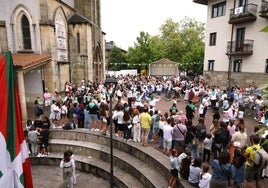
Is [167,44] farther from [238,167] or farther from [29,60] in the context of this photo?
[238,167]

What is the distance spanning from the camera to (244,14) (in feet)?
74.7

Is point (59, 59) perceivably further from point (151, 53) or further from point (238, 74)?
point (151, 53)

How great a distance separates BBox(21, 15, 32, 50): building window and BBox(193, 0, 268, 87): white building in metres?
20.4

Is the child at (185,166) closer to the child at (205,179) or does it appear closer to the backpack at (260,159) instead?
the child at (205,179)

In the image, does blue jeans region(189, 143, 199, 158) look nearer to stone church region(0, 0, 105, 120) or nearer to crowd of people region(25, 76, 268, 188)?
crowd of people region(25, 76, 268, 188)

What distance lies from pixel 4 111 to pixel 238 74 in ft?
84.6

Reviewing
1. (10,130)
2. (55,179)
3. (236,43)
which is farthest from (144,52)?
(10,130)

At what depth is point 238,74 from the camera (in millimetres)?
24969

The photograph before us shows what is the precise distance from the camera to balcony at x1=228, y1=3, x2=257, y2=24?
2246 cm

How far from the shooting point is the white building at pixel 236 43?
22380 millimetres

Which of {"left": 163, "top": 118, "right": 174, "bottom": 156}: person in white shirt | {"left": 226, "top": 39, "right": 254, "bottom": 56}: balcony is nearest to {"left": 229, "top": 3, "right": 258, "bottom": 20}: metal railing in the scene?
{"left": 226, "top": 39, "right": 254, "bottom": 56}: balcony

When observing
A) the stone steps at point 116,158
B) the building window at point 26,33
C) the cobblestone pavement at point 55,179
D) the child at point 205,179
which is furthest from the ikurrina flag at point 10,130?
the building window at point 26,33

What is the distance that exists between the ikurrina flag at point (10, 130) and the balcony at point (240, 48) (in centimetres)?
2424

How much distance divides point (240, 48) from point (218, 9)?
6.38 metres
